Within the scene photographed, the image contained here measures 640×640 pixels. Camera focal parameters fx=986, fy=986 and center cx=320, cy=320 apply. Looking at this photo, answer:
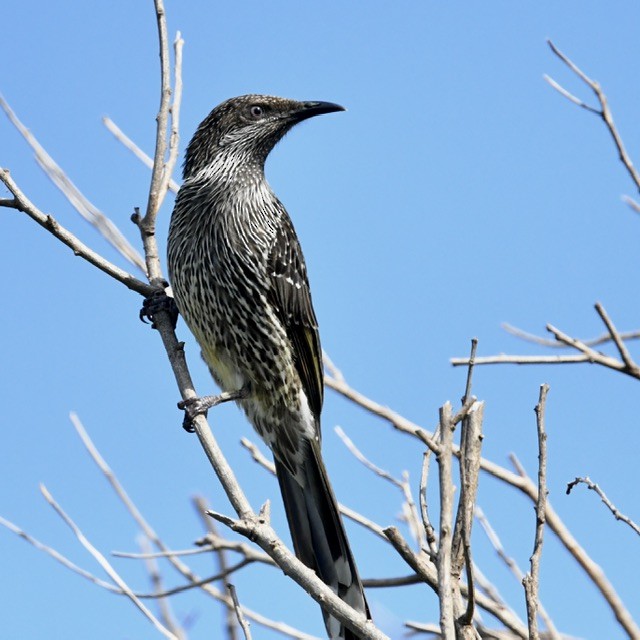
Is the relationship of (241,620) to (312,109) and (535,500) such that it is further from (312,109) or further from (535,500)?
(312,109)

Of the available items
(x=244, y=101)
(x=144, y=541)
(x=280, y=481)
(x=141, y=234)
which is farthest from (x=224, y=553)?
(x=244, y=101)

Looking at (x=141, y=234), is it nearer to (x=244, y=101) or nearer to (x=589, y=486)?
(x=244, y=101)

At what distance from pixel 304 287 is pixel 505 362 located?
1.97 m

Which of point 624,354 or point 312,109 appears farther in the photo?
point 312,109

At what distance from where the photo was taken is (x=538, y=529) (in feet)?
9.04

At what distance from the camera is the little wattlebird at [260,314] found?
4875 mm

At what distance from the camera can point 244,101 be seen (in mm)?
5590

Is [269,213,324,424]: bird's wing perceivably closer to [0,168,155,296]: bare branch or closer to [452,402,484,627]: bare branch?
[0,168,155,296]: bare branch

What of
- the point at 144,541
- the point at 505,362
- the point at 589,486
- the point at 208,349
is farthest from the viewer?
the point at 208,349

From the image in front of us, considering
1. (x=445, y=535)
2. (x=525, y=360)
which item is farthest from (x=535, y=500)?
(x=445, y=535)

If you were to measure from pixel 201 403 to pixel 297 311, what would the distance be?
0.96 m

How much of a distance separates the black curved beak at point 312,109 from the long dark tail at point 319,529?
72.5 inches

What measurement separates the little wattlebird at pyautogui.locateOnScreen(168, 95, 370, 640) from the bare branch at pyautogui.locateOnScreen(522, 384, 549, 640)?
6.45 feet

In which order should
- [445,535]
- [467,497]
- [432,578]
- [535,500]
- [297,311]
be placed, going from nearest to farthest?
[445,535]
[467,497]
[432,578]
[535,500]
[297,311]
